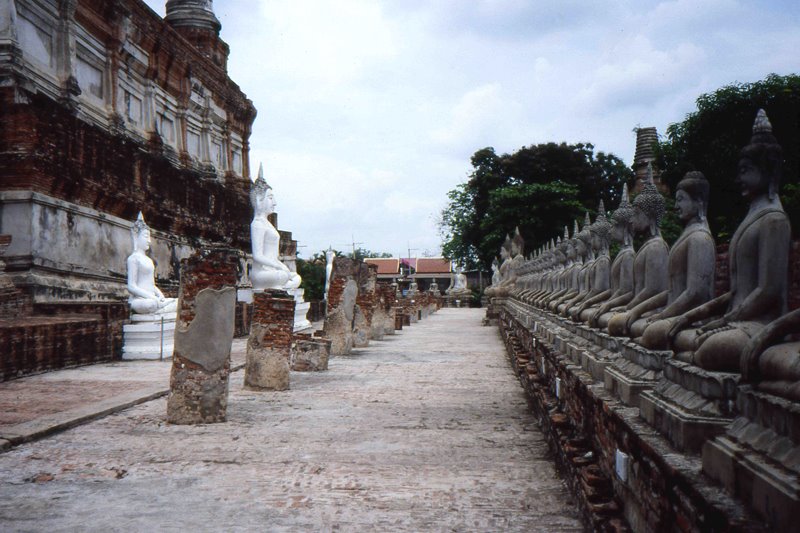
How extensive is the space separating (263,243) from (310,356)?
625cm

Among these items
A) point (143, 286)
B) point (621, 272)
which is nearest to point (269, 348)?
point (621, 272)

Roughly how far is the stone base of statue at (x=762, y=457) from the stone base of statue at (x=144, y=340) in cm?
1085

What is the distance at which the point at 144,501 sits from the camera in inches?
178

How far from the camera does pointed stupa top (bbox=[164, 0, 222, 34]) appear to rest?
30.2 m

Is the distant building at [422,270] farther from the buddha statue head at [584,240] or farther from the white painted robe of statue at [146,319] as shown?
the buddha statue head at [584,240]

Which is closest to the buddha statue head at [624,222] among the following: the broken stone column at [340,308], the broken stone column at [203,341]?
the broken stone column at [203,341]

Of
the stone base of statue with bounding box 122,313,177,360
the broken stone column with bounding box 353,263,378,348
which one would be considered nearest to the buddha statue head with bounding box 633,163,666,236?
the stone base of statue with bounding box 122,313,177,360

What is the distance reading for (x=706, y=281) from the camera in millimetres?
3865

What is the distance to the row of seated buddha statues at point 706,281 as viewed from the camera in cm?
293

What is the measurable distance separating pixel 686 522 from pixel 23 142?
14.3m

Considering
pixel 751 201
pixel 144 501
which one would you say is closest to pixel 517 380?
pixel 144 501

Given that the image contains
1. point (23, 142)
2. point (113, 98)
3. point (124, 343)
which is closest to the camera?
point (124, 343)

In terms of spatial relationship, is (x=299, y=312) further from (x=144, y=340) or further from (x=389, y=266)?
(x=389, y=266)

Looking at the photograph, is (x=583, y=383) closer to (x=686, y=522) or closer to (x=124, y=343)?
(x=686, y=522)
